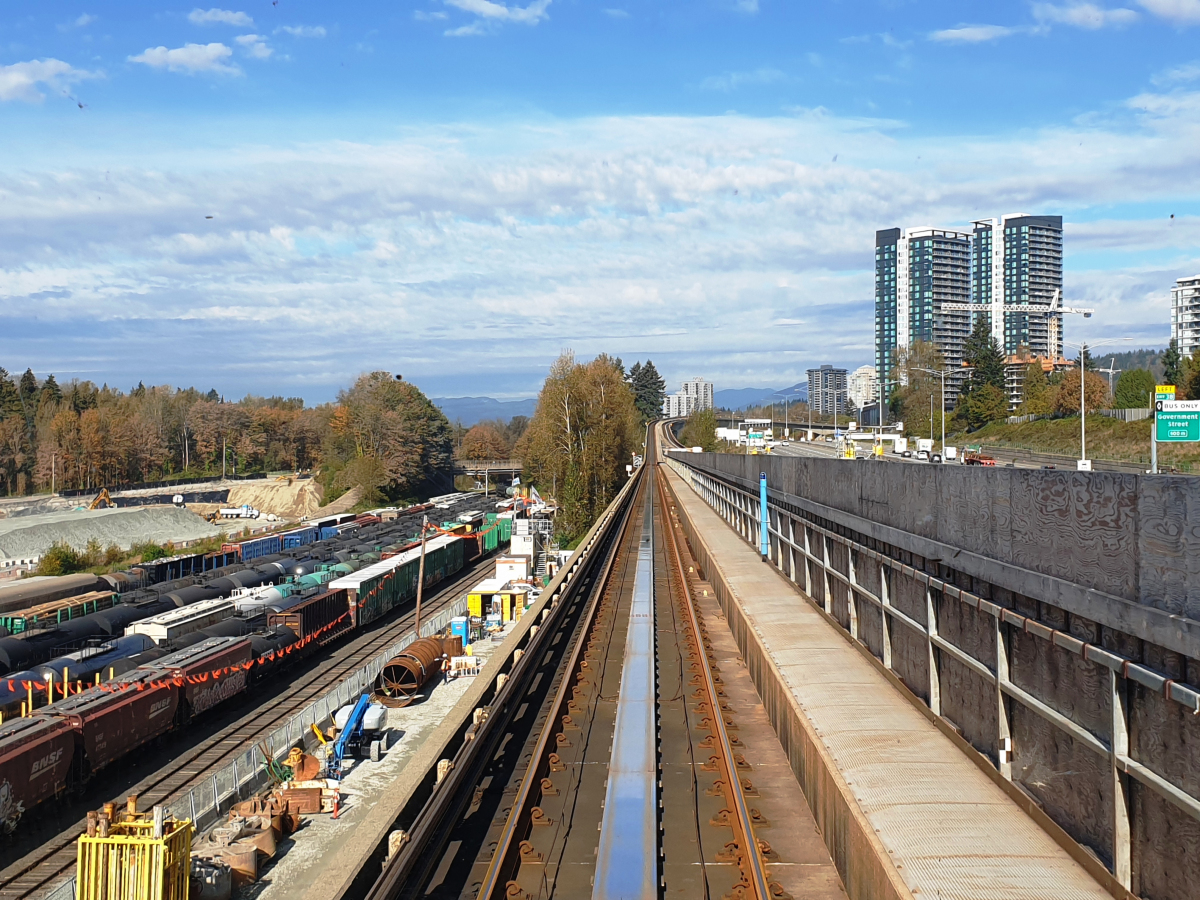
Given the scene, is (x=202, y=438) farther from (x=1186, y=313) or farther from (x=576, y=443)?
(x=1186, y=313)

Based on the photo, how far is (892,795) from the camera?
839 cm

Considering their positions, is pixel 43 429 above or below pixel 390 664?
above

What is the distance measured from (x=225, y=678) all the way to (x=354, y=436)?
95.9 metres

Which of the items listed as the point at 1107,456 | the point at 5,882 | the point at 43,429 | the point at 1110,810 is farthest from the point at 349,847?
the point at 43,429

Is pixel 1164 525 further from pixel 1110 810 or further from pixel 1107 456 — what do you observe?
pixel 1107 456

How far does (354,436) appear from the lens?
118625mm

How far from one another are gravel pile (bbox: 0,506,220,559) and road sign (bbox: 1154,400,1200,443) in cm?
6885

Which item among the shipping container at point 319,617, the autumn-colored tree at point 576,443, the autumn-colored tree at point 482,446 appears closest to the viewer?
the shipping container at point 319,617

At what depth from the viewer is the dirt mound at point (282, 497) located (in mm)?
111188

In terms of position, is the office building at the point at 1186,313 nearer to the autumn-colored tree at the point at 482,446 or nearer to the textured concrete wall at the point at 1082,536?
the autumn-colored tree at the point at 482,446

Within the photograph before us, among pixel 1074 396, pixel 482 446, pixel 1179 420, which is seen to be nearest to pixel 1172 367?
pixel 1074 396

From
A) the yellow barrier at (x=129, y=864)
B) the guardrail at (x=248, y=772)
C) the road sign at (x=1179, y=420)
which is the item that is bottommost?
the guardrail at (x=248, y=772)

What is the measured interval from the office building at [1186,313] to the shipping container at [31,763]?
195 m

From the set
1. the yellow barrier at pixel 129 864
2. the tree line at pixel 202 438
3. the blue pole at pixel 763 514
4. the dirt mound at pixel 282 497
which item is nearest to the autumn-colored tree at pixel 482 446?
the tree line at pixel 202 438
